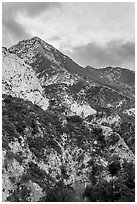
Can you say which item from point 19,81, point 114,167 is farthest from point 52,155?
point 19,81

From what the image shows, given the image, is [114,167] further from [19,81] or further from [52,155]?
[19,81]

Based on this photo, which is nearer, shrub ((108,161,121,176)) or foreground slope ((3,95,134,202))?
foreground slope ((3,95,134,202))

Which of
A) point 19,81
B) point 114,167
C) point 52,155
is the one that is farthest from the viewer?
point 19,81

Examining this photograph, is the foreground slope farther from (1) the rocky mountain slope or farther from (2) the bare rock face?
(2) the bare rock face

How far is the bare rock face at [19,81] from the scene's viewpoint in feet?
205

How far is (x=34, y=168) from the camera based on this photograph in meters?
33.3

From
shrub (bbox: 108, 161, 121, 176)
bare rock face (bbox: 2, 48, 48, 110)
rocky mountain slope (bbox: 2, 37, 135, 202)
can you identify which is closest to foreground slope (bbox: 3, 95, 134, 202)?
rocky mountain slope (bbox: 2, 37, 135, 202)

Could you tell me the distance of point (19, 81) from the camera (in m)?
66.6

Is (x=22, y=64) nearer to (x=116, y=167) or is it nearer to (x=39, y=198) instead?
(x=116, y=167)

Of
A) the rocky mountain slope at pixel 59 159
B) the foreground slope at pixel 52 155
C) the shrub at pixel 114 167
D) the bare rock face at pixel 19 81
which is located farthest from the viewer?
the bare rock face at pixel 19 81

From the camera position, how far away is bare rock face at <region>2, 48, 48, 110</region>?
62.4m

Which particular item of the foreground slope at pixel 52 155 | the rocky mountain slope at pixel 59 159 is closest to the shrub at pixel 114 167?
the rocky mountain slope at pixel 59 159

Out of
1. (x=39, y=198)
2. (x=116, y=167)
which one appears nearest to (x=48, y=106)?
(x=116, y=167)

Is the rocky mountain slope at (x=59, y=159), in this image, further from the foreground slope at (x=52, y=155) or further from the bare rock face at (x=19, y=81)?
the bare rock face at (x=19, y=81)
